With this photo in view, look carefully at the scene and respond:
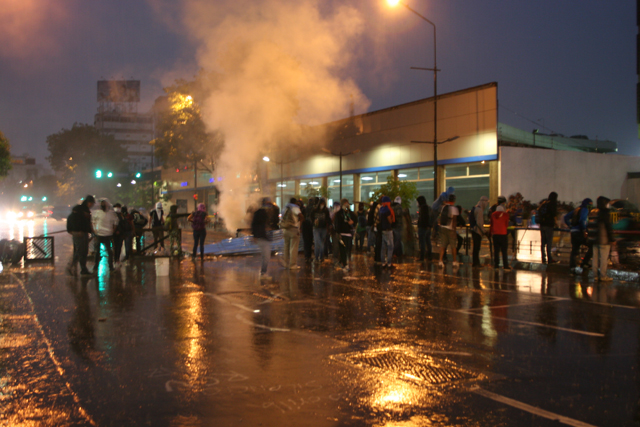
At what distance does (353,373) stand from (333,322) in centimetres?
193

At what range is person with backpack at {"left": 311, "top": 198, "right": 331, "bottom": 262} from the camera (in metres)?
12.1

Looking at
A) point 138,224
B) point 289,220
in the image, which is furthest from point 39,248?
point 289,220

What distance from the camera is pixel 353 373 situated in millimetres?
4137

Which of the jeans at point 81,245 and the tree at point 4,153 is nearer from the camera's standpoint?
the jeans at point 81,245

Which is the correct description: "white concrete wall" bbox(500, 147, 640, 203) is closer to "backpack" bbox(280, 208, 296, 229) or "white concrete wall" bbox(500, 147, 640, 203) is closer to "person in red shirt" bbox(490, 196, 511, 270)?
"person in red shirt" bbox(490, 196, 511, 270)

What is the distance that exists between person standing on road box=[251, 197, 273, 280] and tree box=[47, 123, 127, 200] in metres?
62.5

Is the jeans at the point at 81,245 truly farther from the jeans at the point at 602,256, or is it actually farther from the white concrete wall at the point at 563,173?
the white concrete wall at the point at 563,173

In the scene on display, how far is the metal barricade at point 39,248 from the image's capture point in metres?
12.7

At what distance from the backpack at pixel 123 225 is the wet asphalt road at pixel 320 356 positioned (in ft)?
12.9

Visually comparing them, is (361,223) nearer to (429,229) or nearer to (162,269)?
(429,229)

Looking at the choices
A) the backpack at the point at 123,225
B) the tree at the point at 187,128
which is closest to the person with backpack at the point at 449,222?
the backpack at the point at 123,225

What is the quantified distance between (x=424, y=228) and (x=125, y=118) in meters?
113

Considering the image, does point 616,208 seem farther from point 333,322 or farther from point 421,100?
point 421,100

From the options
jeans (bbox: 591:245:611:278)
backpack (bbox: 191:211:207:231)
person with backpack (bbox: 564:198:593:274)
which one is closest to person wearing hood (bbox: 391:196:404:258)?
person with backpack (bbox: 564:198:593:274)
